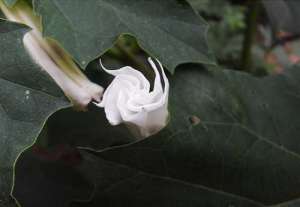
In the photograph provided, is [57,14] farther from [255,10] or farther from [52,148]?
[255,10]

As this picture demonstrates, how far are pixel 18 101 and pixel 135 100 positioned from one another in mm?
102

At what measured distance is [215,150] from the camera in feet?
1.82

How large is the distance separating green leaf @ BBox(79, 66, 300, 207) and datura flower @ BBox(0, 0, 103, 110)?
2.5 inches

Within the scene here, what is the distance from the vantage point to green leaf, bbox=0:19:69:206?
0.46 meters

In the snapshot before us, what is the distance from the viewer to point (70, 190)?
655mm

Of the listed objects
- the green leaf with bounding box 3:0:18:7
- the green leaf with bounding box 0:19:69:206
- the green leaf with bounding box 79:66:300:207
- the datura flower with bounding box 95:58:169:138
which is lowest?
the green leaf with bounding box 79:66:300:207

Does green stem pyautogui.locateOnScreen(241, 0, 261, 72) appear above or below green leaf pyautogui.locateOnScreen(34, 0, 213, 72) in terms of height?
below

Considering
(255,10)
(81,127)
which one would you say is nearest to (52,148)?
(81,127)

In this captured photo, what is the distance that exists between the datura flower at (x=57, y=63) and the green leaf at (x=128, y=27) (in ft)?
0.09

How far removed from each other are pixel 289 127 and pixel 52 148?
335 millimetres

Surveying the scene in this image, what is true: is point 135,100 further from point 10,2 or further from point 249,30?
point 249,30

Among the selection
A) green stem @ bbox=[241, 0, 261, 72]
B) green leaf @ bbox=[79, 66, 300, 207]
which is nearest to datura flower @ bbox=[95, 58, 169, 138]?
green leaf @ bbox=[79, 66, 300, 207]

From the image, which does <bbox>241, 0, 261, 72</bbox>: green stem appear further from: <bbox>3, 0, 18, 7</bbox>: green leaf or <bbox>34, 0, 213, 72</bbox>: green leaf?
<bbox>3, 0, 18, 7</bbox>: green leaf

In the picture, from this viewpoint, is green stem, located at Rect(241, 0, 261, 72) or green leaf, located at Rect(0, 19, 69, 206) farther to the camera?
green stem, located at Rect(241, 0, 261, 72)
